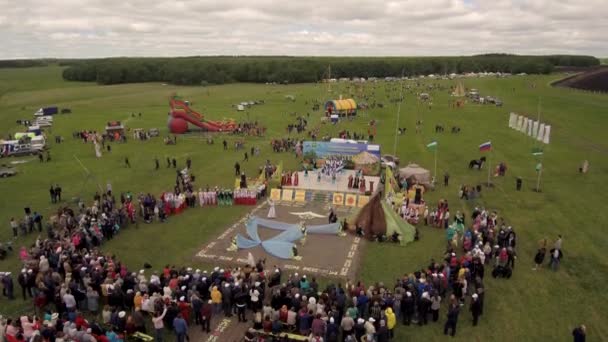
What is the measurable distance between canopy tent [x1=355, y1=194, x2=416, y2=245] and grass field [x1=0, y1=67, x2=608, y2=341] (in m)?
0.79

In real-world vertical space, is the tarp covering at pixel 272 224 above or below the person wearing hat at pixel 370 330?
below

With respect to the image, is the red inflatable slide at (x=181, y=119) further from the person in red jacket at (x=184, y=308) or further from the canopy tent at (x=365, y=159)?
the person in red jacket at (x=184, y=308)

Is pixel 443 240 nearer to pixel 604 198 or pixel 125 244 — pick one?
pixel 604 198

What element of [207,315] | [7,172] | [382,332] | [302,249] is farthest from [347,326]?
[7,172]

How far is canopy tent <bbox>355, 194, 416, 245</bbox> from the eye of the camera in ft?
70.1

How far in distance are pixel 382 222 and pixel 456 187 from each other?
11.2 meters

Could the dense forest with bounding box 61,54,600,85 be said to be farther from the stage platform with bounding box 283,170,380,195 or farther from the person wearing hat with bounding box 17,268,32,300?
the person wearing hat with bounding box 17,268,32,300

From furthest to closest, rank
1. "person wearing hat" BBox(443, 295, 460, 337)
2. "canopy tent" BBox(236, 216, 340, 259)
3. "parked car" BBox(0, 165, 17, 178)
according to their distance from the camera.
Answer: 1. "parked car" BBox(0, 165, 17, 178)
2. "canopy tent" BBox(236, 216, 340, 259)
3. "person wearing hat" BBox(443, 295, 460, 337)

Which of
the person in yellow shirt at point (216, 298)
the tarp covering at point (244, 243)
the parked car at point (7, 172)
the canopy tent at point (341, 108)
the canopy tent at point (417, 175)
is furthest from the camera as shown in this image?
the canopy tent at point (341, 108)

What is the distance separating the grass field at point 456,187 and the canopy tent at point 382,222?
79 cm

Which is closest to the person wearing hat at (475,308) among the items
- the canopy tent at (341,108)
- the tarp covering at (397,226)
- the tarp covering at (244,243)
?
the tarp covering at (397,226)

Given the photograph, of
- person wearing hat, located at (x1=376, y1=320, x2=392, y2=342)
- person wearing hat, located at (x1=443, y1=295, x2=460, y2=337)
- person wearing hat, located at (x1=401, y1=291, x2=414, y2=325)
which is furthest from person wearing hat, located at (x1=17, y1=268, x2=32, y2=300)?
person wearing hat, located at (x1=443, y1=295, x2=460, y2=337)

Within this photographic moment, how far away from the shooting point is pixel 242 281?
49.9 ft

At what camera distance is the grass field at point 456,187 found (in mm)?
16094
